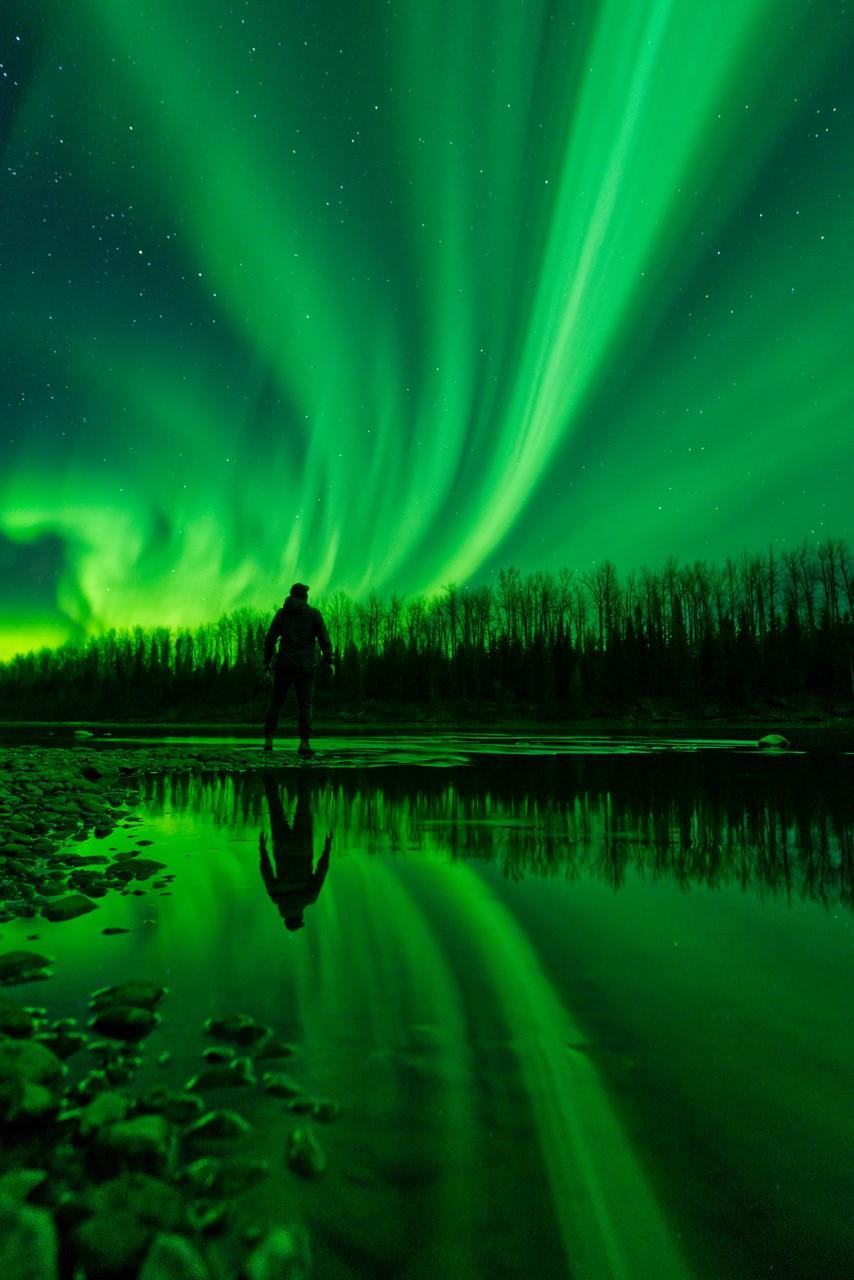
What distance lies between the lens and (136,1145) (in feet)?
3.57

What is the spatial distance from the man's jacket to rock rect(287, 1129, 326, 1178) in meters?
8.88

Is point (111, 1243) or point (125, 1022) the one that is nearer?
point (111, 1243)

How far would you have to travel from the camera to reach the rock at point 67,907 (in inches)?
96.7

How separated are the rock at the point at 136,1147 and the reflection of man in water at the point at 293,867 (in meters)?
1.19

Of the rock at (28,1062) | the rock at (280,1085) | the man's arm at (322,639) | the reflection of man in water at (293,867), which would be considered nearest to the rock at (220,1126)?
the rock at (280,1085)

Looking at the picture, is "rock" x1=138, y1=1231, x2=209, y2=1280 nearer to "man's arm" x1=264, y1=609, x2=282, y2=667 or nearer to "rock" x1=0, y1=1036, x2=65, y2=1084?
A: "rock" x1=0, y1=1036, x2=65, y2=1084

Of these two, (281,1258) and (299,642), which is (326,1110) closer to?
(281,1258)

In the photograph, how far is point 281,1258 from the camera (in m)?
0.88

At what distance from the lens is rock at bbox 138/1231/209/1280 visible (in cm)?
85

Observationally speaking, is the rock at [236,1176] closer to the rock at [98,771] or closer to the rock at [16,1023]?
the rock at [16,1023]

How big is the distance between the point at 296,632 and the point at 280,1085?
898 cm

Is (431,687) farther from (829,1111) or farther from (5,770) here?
(829,1111)

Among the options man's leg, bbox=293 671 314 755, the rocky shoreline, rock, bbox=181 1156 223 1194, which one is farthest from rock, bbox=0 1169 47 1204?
man's leg, bbox=293 671 314 755

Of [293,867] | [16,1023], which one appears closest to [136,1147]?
[16,1023]
